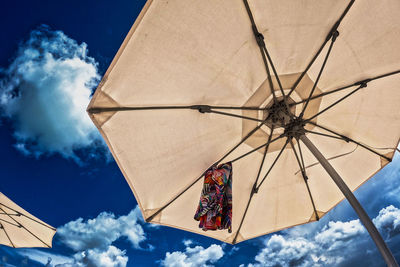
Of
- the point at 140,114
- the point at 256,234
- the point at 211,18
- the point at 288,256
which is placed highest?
the point at 288,256

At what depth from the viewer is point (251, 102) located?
2.71 meters

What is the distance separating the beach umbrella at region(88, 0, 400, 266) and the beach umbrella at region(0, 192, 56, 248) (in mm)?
3705

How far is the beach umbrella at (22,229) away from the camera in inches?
171

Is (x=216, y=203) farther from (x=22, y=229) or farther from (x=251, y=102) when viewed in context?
(x=22, y=229)

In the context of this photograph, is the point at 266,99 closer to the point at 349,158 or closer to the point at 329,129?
the point at 329,129

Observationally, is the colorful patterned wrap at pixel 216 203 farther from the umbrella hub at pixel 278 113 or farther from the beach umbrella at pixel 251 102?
the umbrella hub at pixel 278 113

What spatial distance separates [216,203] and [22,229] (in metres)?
5.68

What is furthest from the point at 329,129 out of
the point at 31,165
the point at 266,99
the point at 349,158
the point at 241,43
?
the point at 31,165

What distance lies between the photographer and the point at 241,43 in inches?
80.2

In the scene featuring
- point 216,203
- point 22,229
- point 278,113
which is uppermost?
point 22,229

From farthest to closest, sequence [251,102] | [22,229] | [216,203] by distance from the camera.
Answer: [22,229] → [251,102] → [216,203]

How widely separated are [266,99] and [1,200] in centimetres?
564

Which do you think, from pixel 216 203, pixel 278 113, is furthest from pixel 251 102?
pixel 216 203

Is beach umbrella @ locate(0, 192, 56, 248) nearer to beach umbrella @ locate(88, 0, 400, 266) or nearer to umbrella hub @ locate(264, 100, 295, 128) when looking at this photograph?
beach umbrella @ locate(88, 0, 400, 266)
